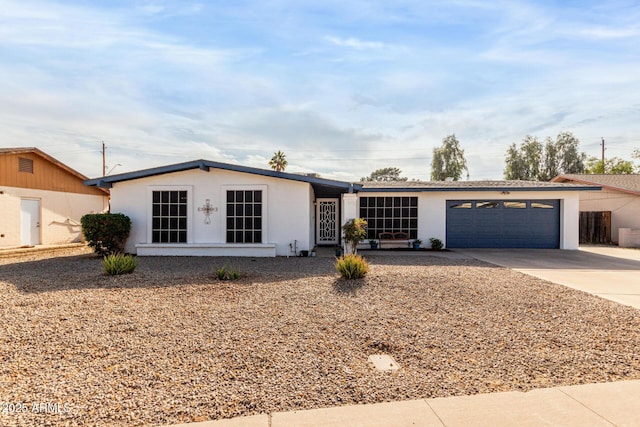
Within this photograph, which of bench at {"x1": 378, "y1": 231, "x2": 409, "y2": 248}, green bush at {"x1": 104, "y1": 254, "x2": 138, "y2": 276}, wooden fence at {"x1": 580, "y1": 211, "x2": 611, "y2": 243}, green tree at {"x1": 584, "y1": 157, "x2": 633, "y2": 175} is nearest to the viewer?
→ green bush at {"x1": 104, "y1": 254, "x2": 138, "y2": 276}

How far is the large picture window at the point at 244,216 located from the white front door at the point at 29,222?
9648 millimetres

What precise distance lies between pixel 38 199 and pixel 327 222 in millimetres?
13075

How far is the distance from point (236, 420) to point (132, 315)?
335 centimetres

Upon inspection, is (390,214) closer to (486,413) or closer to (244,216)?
(244,216)

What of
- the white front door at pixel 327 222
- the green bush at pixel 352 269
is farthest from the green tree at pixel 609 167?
the green bush at pixel 352 269

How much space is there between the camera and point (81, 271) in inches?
338

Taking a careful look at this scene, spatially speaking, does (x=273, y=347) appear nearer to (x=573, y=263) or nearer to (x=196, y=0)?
(x=196, y=0)

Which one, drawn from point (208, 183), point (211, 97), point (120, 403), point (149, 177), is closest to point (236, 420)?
point (120, 403)

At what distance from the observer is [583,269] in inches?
376

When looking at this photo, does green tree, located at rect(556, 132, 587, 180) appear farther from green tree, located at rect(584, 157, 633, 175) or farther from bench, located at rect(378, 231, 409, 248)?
bench, located at rect(378, 231, 409, 248)

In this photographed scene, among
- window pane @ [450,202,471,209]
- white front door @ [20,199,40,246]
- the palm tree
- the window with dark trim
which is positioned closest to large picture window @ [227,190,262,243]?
window pane @ [450,202,471,209]

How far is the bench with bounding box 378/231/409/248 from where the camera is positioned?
14289mm

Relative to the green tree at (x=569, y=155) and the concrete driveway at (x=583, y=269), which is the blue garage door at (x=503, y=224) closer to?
the concrete driveway at (x=583, y=269)

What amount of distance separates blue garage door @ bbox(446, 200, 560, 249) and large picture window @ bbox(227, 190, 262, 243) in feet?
27.1
